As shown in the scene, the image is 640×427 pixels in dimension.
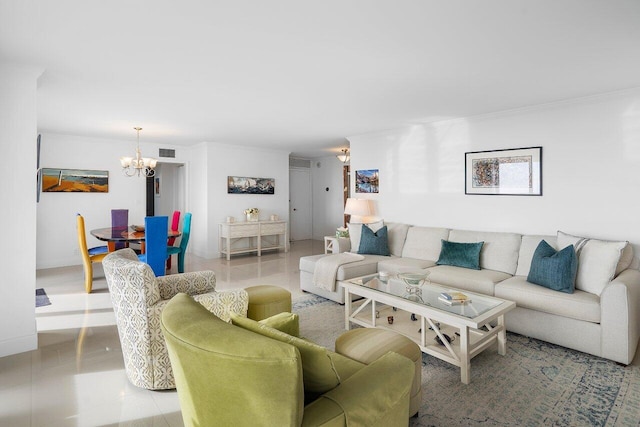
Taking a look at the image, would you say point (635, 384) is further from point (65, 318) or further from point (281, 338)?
point (65, 318)

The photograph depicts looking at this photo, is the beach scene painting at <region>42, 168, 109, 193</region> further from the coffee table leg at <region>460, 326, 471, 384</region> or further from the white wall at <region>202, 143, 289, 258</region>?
the coffee table leg at <region>460, 326, 471, 384</region>

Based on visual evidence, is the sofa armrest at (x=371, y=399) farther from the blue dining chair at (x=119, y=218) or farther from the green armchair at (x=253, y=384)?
the blue dining chair at (x=119, y=218)

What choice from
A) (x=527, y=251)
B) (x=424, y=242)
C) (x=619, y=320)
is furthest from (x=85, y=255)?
(x=619, y=320)

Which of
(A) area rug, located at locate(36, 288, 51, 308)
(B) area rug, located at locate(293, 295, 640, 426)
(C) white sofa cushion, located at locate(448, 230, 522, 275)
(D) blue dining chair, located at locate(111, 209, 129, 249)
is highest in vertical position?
(D) blue dining chair, located at locate(111, 209, 129, 249)

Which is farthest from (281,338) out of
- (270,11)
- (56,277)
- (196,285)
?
(56,277)

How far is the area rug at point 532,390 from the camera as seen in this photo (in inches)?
78.0

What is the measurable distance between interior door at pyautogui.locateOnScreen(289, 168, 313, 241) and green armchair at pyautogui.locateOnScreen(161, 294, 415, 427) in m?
8.07

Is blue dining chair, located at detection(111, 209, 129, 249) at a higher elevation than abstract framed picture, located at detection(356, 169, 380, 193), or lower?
lower

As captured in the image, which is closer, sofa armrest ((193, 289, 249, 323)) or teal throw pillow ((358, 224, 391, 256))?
sofa armrest ((193, 289, 249, 323))

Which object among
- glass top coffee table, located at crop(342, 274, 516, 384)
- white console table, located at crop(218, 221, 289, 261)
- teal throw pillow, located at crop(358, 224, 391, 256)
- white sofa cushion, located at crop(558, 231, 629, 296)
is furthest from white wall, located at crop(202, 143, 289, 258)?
white sofa cushion, located at crop(558, 231, 629, 296)

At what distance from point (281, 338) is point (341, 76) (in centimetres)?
252

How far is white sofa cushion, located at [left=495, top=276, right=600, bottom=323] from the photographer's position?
108 inches

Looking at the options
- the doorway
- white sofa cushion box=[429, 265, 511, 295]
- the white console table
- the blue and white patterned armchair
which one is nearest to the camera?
the blue and white patterned armchair

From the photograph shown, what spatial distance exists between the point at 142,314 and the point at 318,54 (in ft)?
7.40
